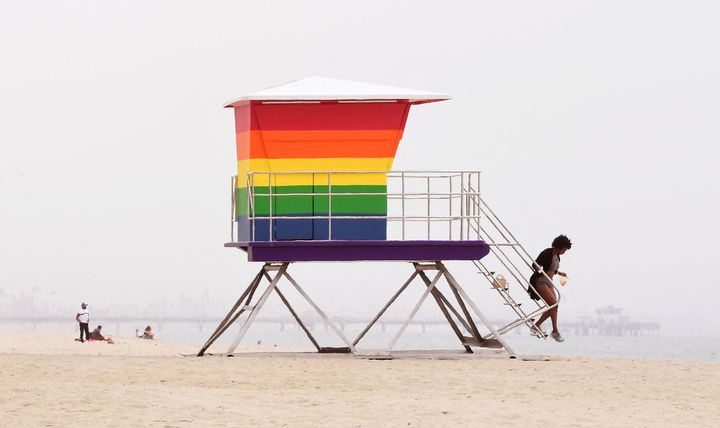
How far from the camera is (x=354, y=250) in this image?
25312 millimetres

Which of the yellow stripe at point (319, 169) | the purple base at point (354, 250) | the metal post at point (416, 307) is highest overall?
the yellow stripe at point (319, 169)

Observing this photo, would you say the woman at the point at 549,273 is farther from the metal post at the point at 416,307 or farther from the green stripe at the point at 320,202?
the green stripe at the point at 320,202

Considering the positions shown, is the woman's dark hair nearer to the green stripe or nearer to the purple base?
the purple base

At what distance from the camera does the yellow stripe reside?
2553cm

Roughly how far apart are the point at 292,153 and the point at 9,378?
728cm

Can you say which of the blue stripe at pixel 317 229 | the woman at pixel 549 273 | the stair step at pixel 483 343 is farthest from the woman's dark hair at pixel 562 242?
the blue stripe at pixel 317 229

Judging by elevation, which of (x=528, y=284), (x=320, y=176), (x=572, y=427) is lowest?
(x=572, y=427)

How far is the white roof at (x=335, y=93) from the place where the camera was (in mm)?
25156

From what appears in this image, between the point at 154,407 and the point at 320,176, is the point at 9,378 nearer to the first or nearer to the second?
the point at 154,407

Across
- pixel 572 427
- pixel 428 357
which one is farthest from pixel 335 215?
pixel 572 427

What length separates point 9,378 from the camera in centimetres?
2169

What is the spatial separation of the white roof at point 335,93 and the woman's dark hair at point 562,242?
3961 millimetres

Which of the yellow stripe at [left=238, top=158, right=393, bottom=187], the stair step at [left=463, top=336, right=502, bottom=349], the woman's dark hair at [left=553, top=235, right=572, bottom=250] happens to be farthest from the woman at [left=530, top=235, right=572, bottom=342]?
the yellow stripe at [left=238, top=158, right=393, bottom=187]

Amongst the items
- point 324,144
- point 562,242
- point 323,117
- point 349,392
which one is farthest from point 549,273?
point 349,392
